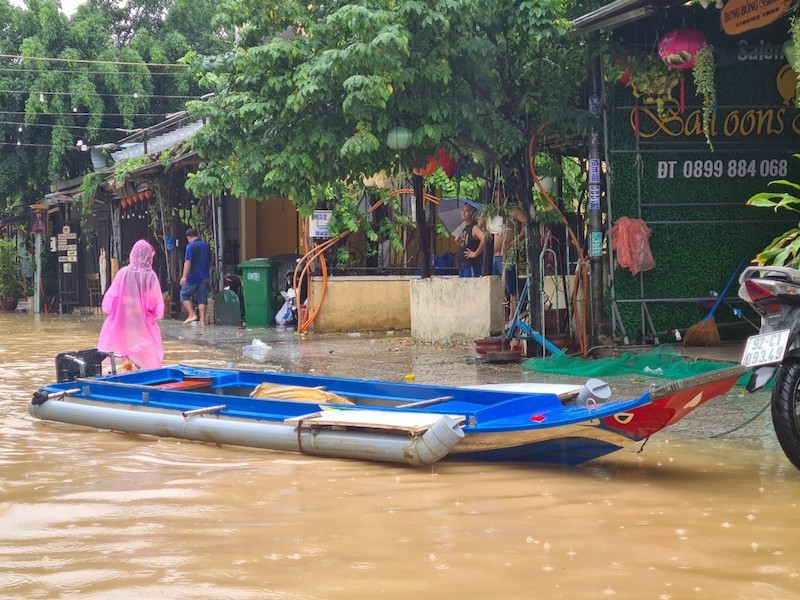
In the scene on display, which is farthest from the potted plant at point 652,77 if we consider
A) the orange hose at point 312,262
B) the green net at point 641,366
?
the orange hose at point 312,262

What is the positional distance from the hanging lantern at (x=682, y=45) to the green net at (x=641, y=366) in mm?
2767

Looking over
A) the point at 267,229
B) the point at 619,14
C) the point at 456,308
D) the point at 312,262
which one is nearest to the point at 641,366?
the point at 619,14

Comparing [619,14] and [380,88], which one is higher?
[619,14]

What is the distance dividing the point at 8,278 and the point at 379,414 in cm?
2628

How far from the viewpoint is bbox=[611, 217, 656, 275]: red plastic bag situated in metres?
11.1

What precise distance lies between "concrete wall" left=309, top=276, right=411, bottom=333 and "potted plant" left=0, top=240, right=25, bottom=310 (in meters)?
16.6

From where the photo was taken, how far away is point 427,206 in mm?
18125

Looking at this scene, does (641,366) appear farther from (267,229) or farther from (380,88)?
(267,229)

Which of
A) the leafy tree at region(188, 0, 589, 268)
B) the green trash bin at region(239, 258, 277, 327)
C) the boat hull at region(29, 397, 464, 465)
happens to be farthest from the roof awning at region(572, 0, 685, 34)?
the green trash bin at region(239, 258, 277, 327)

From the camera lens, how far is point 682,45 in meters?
9.98

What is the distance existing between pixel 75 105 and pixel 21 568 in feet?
81.7

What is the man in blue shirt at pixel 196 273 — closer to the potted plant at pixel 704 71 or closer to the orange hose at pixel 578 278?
the orange hose at pixel 578 278

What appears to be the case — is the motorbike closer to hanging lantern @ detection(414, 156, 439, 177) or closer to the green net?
the green net

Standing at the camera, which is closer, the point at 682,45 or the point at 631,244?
the point at 682,45
